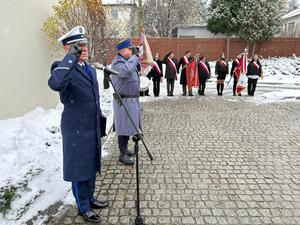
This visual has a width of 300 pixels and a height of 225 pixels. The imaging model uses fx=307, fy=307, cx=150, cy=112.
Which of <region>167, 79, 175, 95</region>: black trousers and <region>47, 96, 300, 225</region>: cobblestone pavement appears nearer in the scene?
<region>47, 96, 300, 225</region>: cobblestone pavement

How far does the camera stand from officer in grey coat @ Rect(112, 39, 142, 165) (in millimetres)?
4555

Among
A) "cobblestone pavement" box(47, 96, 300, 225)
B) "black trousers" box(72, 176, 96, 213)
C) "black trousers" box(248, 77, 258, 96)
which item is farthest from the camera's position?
"black trousers" box(248, 77, 258, 96)

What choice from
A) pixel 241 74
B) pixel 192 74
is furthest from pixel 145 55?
pixel 241 74

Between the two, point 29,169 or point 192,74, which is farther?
point 192,74

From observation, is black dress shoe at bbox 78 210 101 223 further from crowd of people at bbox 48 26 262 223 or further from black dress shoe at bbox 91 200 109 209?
black dress shoe at bbox 91 200 109 209

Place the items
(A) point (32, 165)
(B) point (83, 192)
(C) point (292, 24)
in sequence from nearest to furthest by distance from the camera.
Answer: (B) point (83, 192), (A) point (32, 165), (C) point (292, 24)

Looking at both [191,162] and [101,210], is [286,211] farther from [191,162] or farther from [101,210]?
[101,210]

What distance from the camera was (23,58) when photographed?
6.66 metres

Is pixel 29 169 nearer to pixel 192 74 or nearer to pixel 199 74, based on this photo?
pixel 192 74

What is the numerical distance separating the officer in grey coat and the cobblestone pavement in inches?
26.8

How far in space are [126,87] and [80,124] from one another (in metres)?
1.70

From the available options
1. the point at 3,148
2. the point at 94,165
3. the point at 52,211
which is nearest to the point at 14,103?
the point at 3,148

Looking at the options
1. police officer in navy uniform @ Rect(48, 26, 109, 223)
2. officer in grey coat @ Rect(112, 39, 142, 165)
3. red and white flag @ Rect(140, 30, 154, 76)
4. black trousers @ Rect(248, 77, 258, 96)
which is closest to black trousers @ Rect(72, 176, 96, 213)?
police officer in navy uniform @ Rect(48, 26, 109, 223)

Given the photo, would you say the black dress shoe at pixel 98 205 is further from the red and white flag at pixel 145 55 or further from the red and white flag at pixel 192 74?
the red and white flag at pixel 192 74
